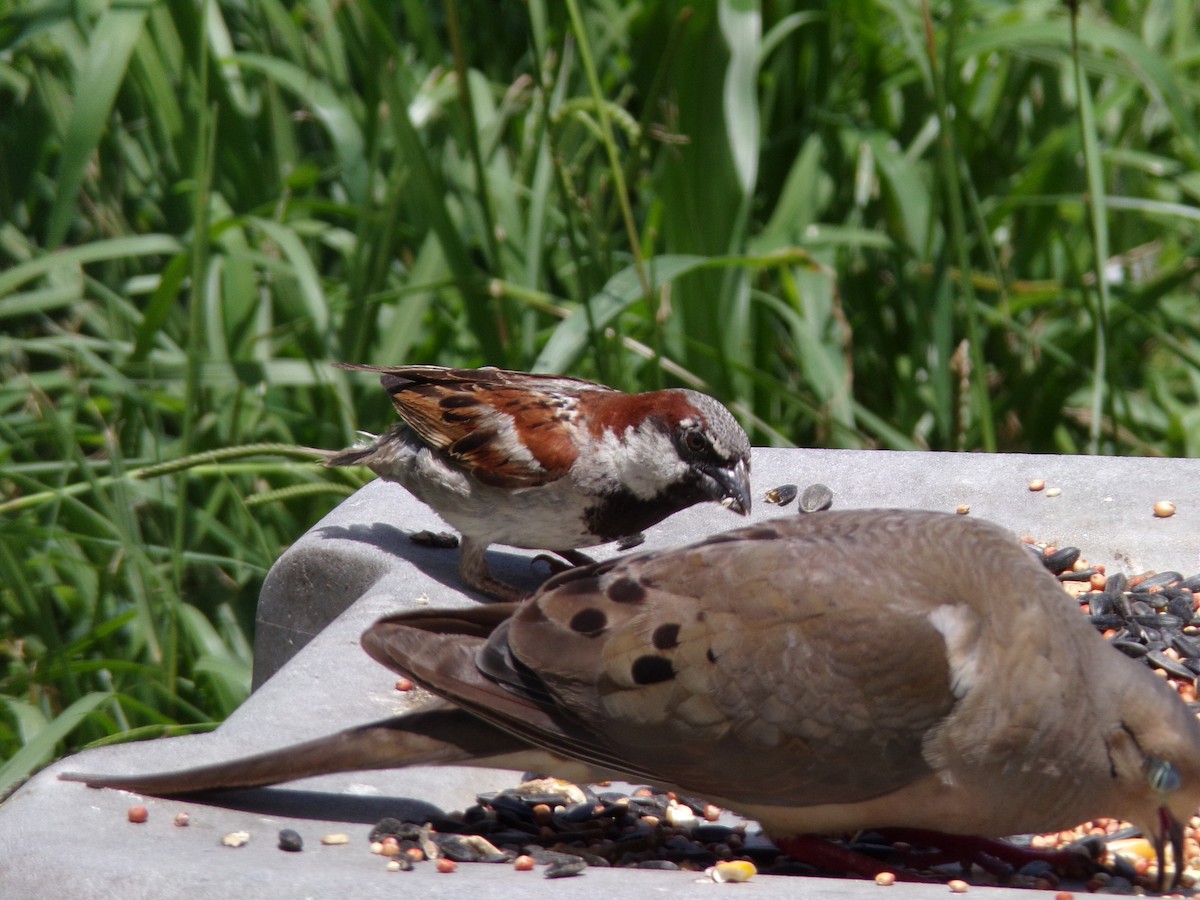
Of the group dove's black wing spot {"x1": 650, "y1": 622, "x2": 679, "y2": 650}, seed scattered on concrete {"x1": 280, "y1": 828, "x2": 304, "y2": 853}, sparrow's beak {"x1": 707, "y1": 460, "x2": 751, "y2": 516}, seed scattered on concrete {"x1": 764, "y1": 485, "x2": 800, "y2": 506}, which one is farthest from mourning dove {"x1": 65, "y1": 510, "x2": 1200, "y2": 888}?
seed scattered on concrete {"x1": 764, "y1": 485, "x2": 800, "y2": 506}

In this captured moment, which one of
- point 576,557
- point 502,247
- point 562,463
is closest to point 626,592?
point 562,463

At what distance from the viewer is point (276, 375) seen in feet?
14.0

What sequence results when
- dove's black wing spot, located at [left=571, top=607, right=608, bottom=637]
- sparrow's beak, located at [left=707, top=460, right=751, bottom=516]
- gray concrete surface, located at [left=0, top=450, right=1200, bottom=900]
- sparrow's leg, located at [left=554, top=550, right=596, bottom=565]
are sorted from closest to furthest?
gray concrete surface, located at [left=0, top=450, right=1200, bottom=900], dove's black wing spot, located at [left=571, top=607, right=608, bottom=637], sparrow's beak, located at [left=707, top=460, right=751, bottom=516], sparrow's leg, located at [left=554, top=550, right=596, bottom=565]

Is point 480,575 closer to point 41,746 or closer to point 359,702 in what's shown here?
point 359,702

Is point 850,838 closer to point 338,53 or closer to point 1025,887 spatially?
point 1025,887

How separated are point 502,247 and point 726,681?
9.32 feet

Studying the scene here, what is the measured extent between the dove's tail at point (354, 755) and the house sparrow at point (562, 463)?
895mm

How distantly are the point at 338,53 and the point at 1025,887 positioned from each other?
12.2ft

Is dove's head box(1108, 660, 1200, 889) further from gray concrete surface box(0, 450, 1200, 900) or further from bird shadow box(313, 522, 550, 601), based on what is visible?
bird shadow box(313, 522, 550, 601)

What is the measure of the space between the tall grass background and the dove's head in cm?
169

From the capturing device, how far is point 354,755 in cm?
227

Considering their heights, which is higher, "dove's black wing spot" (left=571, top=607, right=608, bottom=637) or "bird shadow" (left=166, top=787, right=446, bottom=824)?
"dove's black wing spot" (left=571, top=607, right=608, bottom=637)

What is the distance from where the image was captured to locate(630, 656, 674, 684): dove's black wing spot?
7.44 ft

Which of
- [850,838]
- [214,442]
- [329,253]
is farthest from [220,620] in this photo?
[850,838]
